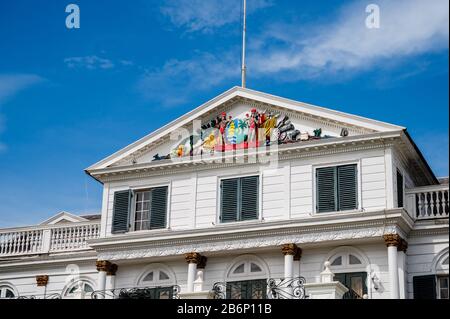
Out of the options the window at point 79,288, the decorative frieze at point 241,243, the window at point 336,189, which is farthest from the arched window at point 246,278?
the window at point 79,288

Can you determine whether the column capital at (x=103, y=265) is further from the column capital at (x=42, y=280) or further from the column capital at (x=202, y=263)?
the column capital at (x=202, y=263)

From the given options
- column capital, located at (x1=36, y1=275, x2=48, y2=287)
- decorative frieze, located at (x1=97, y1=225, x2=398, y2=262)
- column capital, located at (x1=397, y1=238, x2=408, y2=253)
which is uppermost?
decorative frieze, located at (x1=97, y1=225, x2=398, y2=262)

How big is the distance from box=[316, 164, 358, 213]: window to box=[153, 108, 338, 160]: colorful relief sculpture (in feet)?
4.86

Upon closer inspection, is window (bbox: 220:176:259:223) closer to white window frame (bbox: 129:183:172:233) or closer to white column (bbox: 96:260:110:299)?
white window frame (bbox: 129:183:172:233)

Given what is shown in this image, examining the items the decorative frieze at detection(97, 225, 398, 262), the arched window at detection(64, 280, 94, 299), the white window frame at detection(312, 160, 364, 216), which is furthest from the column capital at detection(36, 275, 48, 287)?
the white window frame at detection(312, 160, 364, 216)

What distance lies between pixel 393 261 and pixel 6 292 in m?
16.9

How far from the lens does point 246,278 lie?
1407 inches

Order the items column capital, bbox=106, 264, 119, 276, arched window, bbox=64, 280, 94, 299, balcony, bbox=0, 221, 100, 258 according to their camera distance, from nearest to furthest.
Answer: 1. column capital, bbox=106, 264, 119, 276
2. arched window, bbox=64, 280, 94, 299
3. balcony, bbox=0, 221, 100, 258

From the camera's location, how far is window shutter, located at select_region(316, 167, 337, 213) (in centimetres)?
3506
